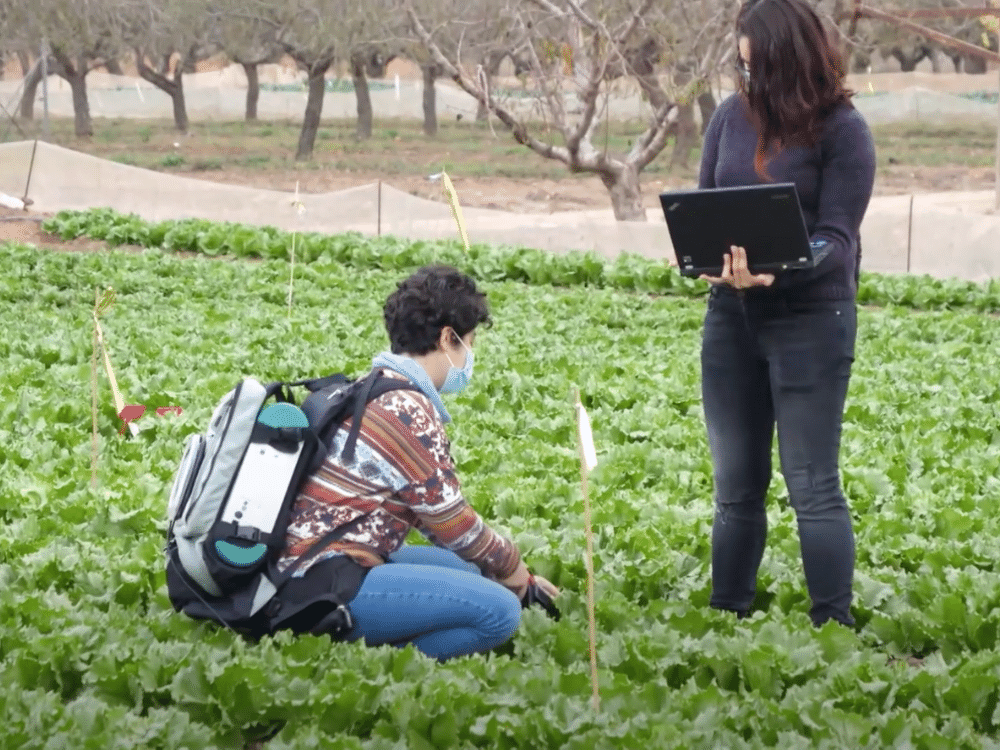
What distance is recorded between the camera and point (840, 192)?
4422 millimetres

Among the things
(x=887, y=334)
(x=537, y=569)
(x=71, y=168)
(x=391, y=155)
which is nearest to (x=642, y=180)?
(x=391, y=155)

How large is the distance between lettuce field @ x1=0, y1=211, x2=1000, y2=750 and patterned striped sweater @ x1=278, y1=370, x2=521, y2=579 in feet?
0.93

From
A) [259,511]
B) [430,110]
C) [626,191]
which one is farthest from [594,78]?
[430,110]

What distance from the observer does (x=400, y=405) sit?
13.9 feet

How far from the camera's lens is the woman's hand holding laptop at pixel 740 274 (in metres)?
4.35

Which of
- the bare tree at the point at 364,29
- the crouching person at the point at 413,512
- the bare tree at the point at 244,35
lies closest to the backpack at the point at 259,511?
the crouching person at the point at 413,512

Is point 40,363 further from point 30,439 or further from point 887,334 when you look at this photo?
point 887,334

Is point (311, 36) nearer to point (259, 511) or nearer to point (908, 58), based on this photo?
point (908, 58)

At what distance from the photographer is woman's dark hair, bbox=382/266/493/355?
174 inches

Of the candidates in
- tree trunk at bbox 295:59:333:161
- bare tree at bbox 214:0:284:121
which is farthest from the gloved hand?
bare tree at bbox 214:0:284:121

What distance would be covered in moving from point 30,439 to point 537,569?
10.6 feet

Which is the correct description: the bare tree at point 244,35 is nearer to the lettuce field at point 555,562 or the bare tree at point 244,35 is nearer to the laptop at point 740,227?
the lettuce field at point 555,562

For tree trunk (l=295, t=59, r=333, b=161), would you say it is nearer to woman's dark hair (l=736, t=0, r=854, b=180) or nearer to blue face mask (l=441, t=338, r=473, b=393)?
blue face mask (l=441, t=338, r=473, b=393)

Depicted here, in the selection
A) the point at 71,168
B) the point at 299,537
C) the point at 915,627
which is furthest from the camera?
the point at 71,168
